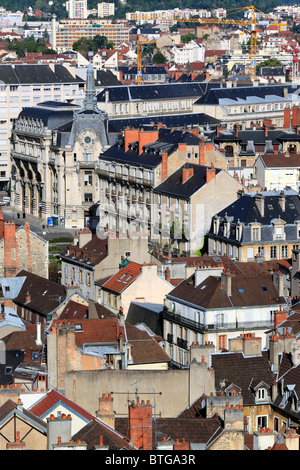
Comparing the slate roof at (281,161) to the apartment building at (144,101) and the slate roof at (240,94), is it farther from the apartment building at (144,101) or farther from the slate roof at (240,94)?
the apartment building at (144,101)

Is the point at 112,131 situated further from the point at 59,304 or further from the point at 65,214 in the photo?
the point at 59,304

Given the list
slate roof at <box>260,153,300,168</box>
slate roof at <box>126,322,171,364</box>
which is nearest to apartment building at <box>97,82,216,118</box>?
slate roof at <box>260,153,300,168</box>

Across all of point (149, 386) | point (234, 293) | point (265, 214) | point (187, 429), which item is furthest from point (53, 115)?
point (187, 429)

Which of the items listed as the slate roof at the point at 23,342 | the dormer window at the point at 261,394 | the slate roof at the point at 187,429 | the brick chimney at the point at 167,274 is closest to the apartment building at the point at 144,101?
the brick chimney at the point at 167,274

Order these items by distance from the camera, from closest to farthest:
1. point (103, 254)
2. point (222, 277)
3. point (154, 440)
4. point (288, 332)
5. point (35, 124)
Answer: point (154, 440) → point (288, 332) → point (222, 277) → point (103, 254) → point (35, 124)

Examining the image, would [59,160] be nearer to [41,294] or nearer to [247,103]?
[247,103]

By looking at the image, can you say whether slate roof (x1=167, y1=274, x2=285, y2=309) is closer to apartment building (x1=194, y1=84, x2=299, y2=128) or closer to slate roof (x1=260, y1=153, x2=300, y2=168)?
slate roof (x1=260, y1=153, x2=300, y2=168)

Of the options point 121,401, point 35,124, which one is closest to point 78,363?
point 121,401
